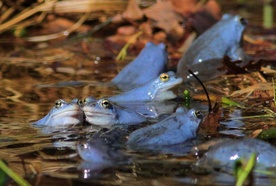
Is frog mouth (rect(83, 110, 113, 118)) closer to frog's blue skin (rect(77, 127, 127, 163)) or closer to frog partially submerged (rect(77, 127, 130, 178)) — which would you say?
frog's blue skin (rect(77, 127, 127, 163))

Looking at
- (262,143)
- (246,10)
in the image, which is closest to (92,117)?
(262,143)

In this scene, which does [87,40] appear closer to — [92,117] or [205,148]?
[92,117]

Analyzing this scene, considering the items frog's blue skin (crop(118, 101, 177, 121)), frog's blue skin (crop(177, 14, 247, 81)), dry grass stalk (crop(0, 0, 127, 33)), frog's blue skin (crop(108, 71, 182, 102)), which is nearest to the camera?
frog's blue skin (crop(118, 101, 177, 121))

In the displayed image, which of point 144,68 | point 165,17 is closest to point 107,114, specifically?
point 144,68

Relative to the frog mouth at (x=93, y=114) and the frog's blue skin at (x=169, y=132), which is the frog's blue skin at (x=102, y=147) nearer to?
the frog's blue skin at (x=169, y=132)

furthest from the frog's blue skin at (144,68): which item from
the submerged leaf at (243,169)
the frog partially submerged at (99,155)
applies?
the submerged leaf at (243,169)

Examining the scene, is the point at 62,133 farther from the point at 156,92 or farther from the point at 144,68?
the point at 144,68

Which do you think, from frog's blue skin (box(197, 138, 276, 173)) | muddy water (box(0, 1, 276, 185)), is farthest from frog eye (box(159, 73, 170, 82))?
frog's blue skin (box(197, 138, 276, 173))
